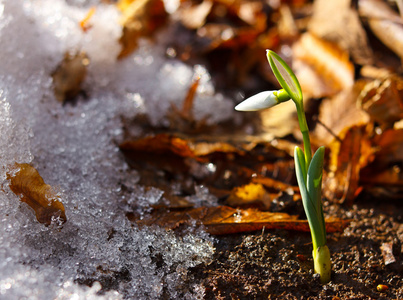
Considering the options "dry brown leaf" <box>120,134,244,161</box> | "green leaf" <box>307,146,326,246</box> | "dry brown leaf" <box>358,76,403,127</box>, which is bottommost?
"dry brown leaf" <box>358,76,403,127</box>

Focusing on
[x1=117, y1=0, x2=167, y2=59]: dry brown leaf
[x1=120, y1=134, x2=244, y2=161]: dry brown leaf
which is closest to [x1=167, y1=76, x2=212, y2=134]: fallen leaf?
[x1=120, y1=134, x2=244, y2=161]: dry brown leaf

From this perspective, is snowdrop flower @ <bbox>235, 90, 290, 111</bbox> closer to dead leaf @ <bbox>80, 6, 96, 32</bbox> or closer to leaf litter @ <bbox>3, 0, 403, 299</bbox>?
leaf litter @ <bbox>3, 0, 403, 299</bbox>

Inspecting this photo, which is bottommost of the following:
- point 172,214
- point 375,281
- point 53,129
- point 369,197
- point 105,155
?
point 369,197

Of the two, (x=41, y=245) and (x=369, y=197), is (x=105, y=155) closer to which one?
(x=41, y=245)

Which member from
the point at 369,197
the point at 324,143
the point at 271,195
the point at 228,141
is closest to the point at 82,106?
the point at 228,141

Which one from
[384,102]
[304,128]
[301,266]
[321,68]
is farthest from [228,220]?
[321,68]

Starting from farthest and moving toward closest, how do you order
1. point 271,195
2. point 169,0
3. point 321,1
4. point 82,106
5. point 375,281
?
point 169,0, point 321,1, point 82,106, point 271,195, point 375,281

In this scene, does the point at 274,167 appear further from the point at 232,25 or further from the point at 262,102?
the point at 232,25
